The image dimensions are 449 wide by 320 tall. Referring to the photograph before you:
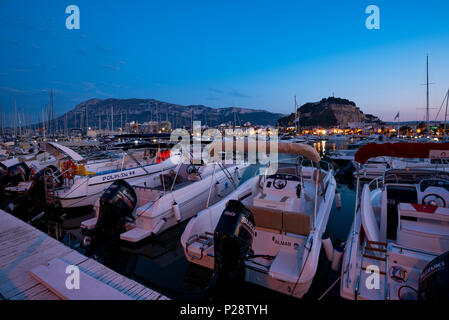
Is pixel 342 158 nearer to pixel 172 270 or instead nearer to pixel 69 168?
pixel 172 270

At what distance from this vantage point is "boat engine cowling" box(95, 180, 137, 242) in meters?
4.85

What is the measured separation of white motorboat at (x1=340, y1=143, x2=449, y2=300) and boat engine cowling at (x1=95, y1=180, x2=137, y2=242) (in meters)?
4.48

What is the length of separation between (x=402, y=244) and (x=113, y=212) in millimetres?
5493

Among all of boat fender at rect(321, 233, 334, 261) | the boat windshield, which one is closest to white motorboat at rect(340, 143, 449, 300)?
boat fender at rect(321, 233, 334, 261)

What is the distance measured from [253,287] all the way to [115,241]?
341 cm

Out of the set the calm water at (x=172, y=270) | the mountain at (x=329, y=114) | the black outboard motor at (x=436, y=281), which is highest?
the mountain at (x=329, y=114)

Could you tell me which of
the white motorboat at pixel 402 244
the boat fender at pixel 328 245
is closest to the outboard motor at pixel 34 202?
the boat fender at pixel 328 245

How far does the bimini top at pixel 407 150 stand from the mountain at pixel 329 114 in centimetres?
11902

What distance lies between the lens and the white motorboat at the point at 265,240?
308cm

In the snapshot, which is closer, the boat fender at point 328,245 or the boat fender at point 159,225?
the boat fender at point 328,245

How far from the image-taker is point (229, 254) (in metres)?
3.04

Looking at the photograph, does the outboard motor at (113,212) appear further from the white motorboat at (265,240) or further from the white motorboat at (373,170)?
the white motorboat at (373,170)
